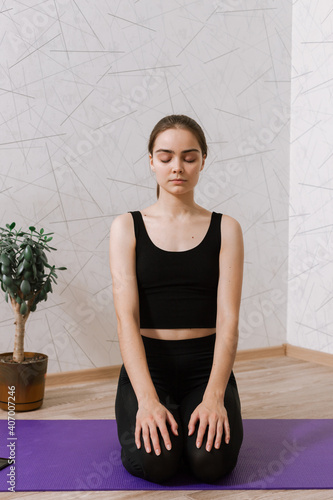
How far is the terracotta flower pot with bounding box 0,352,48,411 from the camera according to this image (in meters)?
2.13

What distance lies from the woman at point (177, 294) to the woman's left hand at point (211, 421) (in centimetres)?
2

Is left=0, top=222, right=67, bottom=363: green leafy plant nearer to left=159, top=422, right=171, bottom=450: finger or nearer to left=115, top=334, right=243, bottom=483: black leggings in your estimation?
left=115, top=334, right=243, bottom=483: black leggings

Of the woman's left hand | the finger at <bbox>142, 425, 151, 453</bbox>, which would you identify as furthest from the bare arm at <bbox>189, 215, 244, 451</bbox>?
the finger at <bbox>142, 425, 151, 453</bbox>

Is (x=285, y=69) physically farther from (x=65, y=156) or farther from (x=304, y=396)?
(x=304, y=396)

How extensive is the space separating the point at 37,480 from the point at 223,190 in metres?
1.74

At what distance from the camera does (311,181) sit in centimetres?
300

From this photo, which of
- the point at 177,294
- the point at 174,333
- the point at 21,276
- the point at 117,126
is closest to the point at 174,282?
the point at 177,294

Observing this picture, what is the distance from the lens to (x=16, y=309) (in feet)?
7.16

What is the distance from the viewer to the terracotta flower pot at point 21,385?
2133 millimetres

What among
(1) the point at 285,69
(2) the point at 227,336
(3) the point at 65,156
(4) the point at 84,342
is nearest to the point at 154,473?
(2) the point at 227,336

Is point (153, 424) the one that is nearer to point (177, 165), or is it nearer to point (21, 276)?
point (177, 165)

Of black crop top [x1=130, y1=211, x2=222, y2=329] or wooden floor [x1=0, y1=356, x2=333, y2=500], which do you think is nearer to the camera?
black crop top [x1=130, y1=211, x2=222, y2=329]

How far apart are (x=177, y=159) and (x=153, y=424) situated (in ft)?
2.19

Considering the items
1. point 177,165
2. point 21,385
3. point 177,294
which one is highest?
point 177,165
